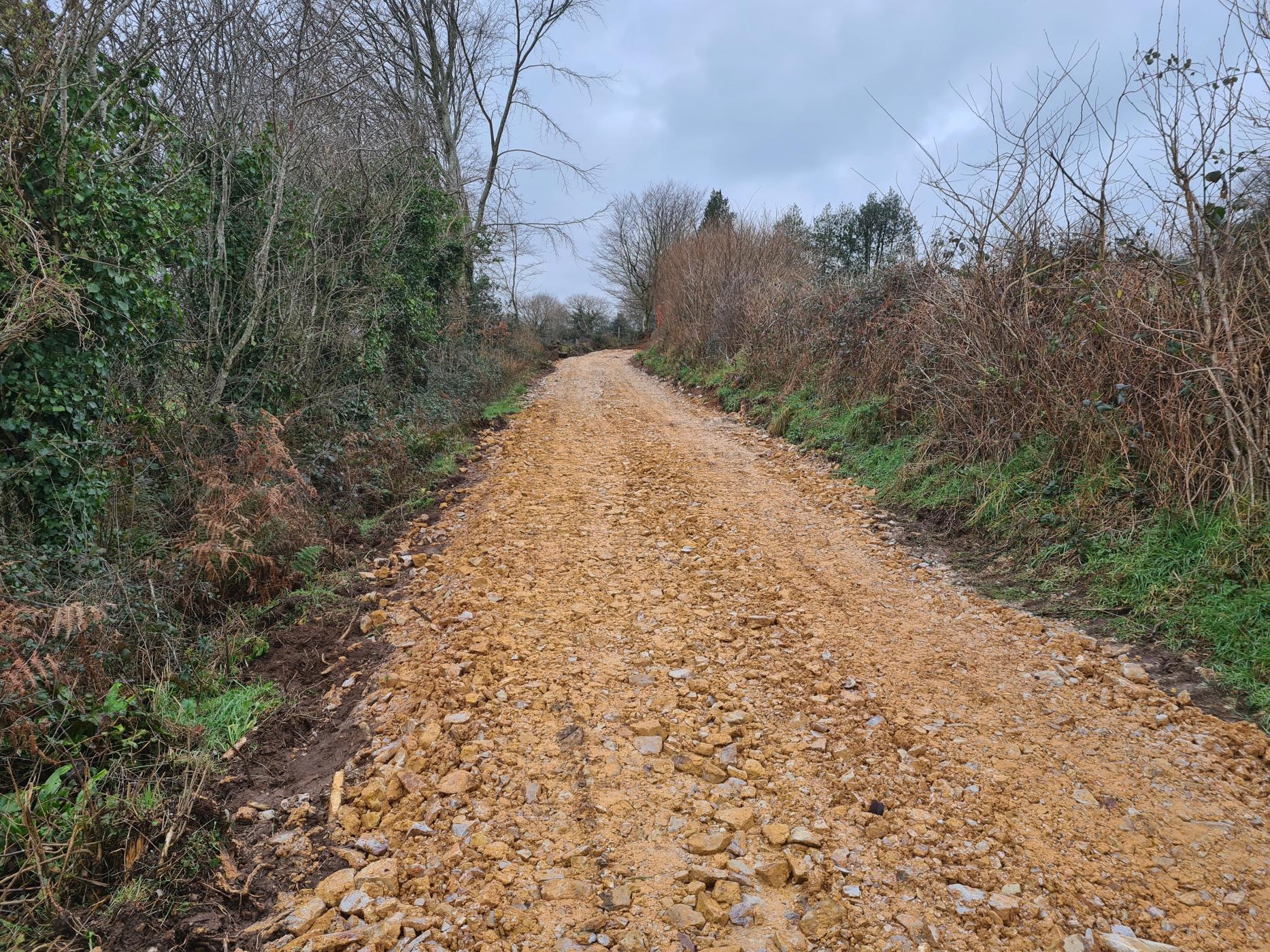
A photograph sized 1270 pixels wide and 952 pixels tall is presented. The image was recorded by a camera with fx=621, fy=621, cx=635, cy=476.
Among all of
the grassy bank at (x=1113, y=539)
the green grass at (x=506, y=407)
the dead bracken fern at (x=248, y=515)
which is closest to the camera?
the grassy bank at (x=1113, y=539)

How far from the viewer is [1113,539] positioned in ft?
13.7

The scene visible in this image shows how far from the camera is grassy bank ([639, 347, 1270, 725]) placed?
3.29 meters

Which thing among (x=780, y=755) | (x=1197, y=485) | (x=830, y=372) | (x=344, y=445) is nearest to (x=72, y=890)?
(x=780, y=755)

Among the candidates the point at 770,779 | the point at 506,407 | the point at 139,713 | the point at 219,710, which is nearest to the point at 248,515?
the point at 219,710

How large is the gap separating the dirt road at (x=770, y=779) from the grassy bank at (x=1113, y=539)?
0.45m

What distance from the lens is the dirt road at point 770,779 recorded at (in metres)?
2.03

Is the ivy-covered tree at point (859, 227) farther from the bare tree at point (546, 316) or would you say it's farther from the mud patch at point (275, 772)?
the mud patch at point (275, 772)

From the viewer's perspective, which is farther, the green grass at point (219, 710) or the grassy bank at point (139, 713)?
the green grass at point (219, 710)

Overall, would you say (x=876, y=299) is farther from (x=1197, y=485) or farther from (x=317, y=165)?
(x=317, y=165)

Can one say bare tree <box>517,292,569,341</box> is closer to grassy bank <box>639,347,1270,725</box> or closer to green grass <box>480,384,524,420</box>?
green grass <box>480,384,524,420</box>

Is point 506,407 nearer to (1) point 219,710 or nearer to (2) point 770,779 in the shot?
(1) point 219,710

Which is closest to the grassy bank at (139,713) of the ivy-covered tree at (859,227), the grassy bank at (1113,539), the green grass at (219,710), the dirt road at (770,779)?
the green grass at (219,710)

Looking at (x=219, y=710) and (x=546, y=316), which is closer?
(x=219, y=710)

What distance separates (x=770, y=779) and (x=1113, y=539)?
3.16 m
